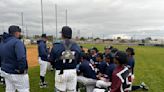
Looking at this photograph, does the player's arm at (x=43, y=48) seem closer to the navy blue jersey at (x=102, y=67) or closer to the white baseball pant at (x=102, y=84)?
the navy blue jersey at (x=102, y=67)

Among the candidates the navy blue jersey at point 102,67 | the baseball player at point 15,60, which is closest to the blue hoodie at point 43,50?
the navy blue jersey at point 102,67

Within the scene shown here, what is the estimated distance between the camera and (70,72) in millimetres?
6930

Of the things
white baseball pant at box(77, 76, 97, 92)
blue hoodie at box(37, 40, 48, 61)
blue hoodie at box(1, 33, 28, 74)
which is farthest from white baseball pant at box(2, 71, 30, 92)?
blue hoodie at box(37, 40, 48, 61)

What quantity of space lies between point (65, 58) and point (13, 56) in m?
1.19

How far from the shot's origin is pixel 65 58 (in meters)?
6.79

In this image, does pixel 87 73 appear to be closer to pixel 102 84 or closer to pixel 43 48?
pixel 102 84

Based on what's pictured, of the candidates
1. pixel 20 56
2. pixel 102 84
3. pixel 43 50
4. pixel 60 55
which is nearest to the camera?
pixel 20 56

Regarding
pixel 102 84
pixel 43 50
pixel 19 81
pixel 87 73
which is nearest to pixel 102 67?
pixel 87 73

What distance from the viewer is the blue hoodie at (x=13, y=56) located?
667 cm

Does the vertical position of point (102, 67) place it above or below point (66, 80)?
below

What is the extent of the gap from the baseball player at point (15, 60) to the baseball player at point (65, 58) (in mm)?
699

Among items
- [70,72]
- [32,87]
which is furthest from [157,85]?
[70,72]

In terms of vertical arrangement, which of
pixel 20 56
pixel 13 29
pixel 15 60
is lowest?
pixel 15 60

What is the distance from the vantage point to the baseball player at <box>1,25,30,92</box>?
6.69 meters
